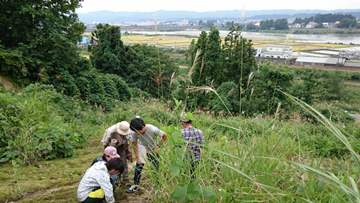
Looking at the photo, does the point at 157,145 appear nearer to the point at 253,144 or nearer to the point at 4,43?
the point at 253,144

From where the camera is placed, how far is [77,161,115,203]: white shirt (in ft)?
12.4

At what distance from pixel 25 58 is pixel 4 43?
5.73 ft

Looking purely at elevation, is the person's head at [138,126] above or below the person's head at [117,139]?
above

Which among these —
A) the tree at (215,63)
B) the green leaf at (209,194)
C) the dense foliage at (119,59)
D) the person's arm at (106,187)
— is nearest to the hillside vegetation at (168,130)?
the green leaf at (209,194)

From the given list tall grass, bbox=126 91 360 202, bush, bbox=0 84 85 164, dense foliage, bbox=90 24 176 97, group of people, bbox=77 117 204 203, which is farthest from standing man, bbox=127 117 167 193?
dense foliage, bbox=90 24 176 97

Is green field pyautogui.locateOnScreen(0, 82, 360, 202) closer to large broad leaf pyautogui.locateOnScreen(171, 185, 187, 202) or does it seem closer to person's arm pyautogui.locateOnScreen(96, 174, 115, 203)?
large broad leaf pyautogui.locateOnScreen(171, 185, 187, 202)

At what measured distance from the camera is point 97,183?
3824 millimetres

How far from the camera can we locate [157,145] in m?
4.08

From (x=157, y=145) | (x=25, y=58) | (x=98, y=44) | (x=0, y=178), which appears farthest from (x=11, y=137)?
(x=98, y=44)

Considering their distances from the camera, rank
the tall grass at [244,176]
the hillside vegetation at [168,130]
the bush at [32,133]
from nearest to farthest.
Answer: the tall grass at [244,176], the hillside vegetation at [168,130], the bush at [32,133]

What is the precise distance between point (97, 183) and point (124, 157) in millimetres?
1068

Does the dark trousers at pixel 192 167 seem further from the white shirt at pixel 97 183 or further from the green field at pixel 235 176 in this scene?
the white shirt at pixel 97 183

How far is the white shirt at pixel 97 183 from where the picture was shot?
379 cm

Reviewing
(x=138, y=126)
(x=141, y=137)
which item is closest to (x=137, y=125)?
(x=138, y=126)
